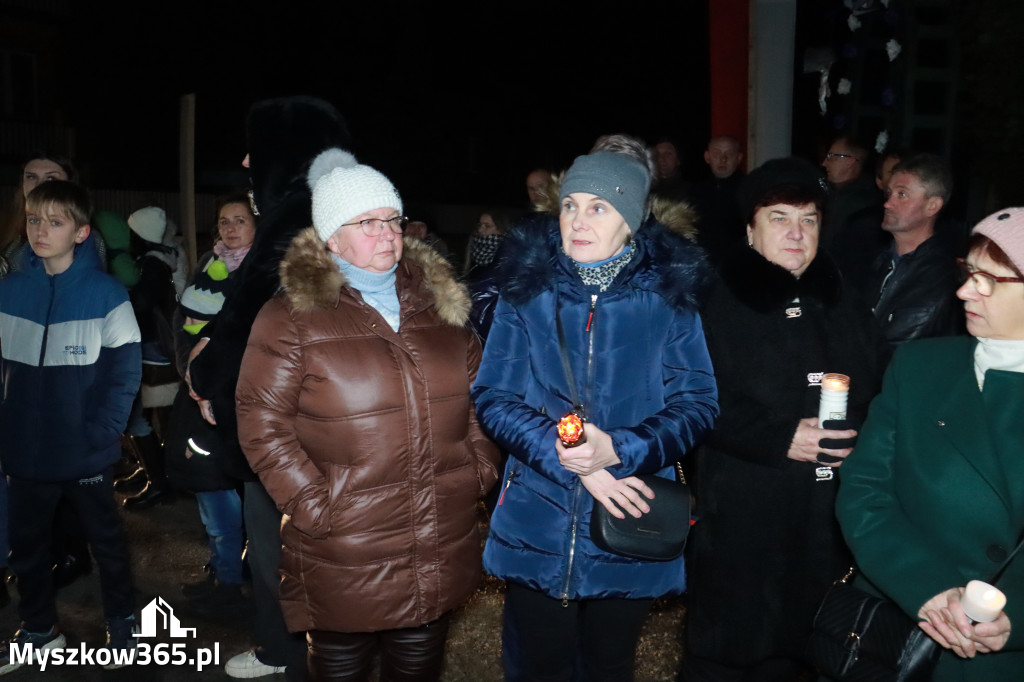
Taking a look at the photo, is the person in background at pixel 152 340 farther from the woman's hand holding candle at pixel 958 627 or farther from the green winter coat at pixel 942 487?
the woman's hand holding candle at pixel 958 627

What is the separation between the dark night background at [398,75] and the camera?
83.0 ft

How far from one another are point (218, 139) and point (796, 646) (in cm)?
2890

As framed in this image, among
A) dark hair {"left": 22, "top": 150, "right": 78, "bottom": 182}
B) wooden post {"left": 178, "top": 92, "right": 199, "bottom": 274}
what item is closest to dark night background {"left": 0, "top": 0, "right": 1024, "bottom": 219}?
wooden post {"left": 178, "top": 92, "right": 199, "bottom": 274}

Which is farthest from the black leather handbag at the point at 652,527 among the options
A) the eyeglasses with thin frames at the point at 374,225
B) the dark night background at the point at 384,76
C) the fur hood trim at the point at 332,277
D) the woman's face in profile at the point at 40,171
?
the dark night background at the point at 384,76

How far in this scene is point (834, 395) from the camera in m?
2.63

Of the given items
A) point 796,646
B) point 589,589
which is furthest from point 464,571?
point 796,646

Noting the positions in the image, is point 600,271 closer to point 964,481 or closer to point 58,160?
point 964,481

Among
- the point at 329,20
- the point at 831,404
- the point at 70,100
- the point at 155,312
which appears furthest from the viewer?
the point at 329,20

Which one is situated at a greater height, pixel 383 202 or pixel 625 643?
pixel 383 202

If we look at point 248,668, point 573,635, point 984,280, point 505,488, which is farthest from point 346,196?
point 248,668

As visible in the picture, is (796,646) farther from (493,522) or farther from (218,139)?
(218,139)

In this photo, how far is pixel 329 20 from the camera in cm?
2625

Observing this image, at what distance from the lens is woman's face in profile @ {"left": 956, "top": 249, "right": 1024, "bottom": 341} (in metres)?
2.12

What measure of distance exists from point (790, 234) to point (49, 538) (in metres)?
3.53
